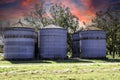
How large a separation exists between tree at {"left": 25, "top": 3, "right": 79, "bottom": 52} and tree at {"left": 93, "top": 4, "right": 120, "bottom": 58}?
8.15 meters

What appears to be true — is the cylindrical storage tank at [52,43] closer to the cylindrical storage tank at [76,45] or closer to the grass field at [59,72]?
the cylindrical storage tank at [76,45]

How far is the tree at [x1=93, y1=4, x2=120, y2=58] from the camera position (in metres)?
98.9

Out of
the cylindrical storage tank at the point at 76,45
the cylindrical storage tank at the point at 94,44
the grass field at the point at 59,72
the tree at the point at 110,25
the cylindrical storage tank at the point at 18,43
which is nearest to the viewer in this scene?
the grass field at the point at 59,72

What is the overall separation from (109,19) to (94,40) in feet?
94.5

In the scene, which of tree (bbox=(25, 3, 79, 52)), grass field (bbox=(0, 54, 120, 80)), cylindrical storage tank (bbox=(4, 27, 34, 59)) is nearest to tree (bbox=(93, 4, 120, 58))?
tree (bbox=(25, 3, 79, 52))

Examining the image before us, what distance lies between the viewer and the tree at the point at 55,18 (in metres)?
102

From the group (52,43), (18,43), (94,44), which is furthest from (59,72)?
(94,44)

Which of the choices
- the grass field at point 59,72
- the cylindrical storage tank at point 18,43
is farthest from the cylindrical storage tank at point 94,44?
the grass field at point 59,72

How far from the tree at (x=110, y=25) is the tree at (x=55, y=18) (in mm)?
8154

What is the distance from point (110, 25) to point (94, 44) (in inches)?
1097

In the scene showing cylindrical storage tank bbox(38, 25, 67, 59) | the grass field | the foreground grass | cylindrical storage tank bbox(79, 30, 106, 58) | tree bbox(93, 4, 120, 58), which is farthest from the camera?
tree bbox(93, 4, 120, 58)

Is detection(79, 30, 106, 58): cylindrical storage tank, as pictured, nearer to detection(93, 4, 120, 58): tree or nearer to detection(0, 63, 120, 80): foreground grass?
detection(93, 4, 120, 58): tree

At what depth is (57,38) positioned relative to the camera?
69625mm

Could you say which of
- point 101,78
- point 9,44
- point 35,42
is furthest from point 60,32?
point 101,78
